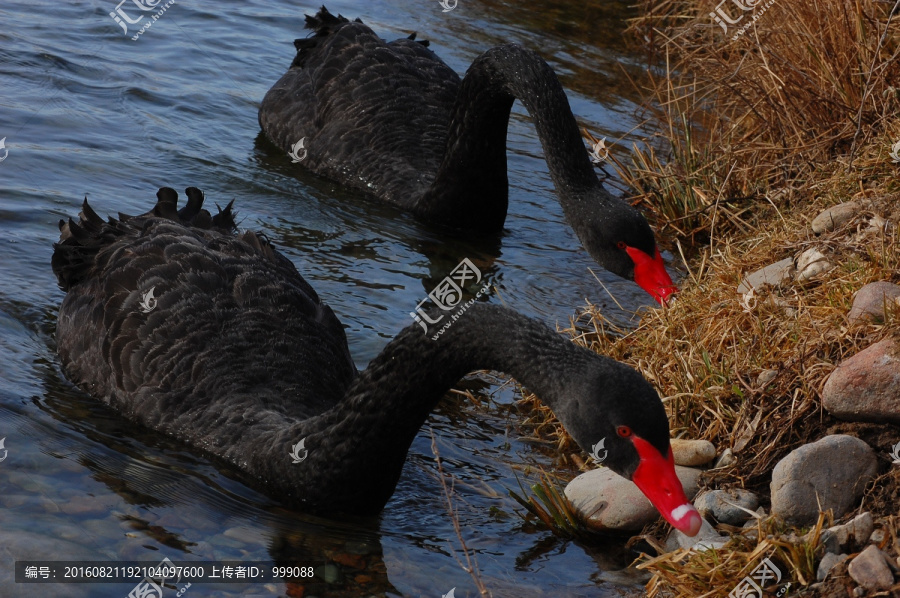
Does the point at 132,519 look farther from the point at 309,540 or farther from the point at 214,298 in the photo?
the point at 214,298

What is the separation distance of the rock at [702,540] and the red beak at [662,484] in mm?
463

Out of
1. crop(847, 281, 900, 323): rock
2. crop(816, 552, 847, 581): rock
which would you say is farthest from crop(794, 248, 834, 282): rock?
crop(816, 552, 847, 581): rock

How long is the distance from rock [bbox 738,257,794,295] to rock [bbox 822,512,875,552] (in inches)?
65.7

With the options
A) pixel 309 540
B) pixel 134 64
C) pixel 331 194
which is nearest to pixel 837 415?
pixel 309 540

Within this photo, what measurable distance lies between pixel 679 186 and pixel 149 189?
3.82 meters

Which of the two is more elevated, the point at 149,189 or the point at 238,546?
the point at 149,189

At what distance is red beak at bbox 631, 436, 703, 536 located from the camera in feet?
12.5

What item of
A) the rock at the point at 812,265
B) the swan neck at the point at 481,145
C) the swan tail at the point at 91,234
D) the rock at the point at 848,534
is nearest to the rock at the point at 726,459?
the rock at the point at 848,534

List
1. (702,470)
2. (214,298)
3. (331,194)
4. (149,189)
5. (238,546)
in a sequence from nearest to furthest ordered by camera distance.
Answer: (238,546) → (702,470) → (214,298) → (149,189) → (331,194)

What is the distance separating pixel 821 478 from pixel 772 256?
2.12 m

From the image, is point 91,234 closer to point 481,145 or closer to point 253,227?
point 253,227

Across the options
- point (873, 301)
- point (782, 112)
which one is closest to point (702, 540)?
point (873, 301)

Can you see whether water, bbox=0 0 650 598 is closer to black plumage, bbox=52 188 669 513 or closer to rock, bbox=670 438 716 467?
black plumage, bbox=52 188 669 513

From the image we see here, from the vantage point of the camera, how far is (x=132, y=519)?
177 inches
